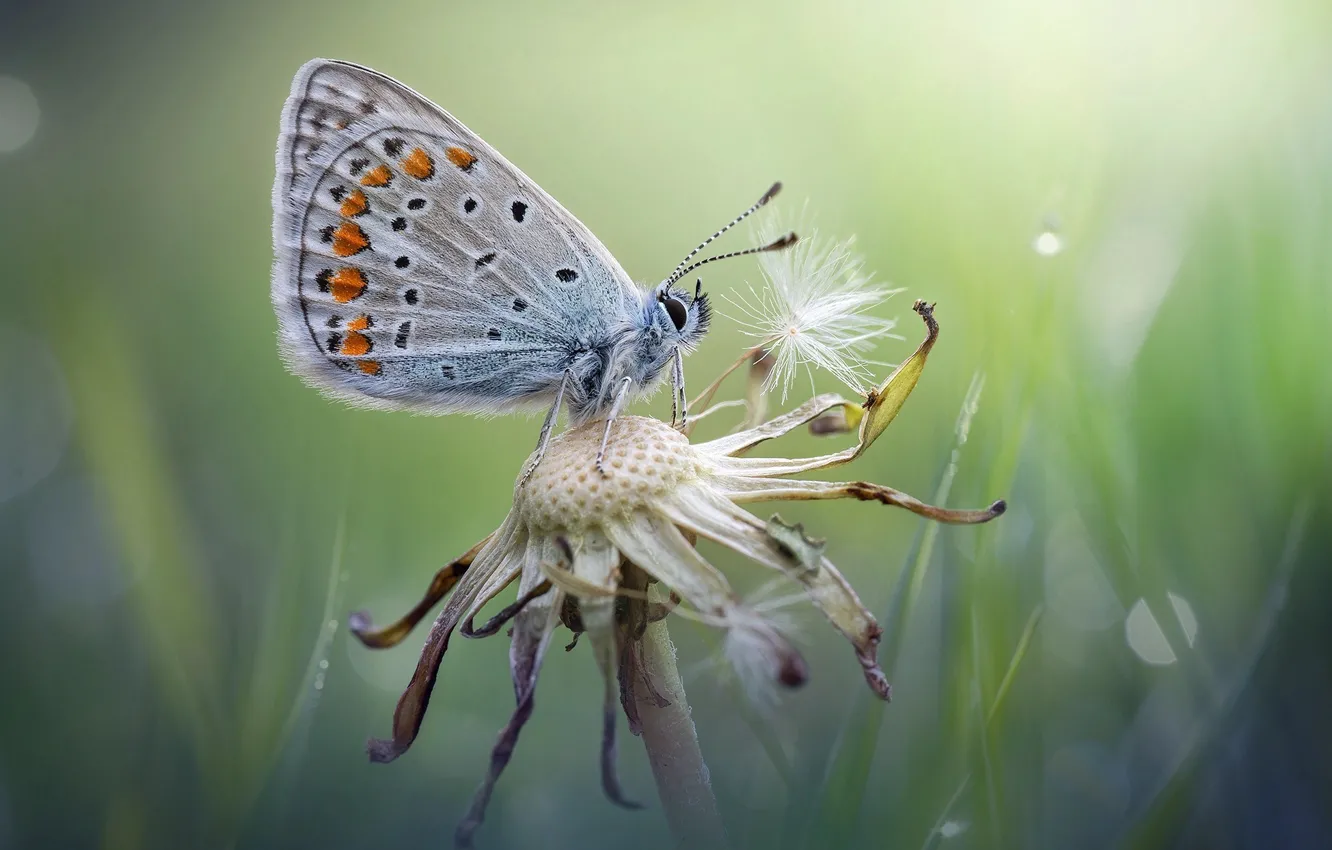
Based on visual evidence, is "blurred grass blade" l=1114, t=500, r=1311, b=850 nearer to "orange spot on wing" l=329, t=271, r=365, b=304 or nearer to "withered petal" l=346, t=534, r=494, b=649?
"withered petal" l=346, t=534, r=494, b=649

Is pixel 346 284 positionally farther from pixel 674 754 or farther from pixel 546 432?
pixel 674 754

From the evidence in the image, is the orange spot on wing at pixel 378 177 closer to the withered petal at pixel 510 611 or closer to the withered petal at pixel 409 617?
the withered petal at pixel 409 617

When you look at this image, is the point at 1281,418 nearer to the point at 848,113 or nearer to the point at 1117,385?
the point at 1117,385

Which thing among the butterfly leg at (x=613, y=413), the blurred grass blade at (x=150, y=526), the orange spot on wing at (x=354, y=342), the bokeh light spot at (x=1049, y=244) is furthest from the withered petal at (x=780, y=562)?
the blurred grass blade at (x=150, y=526)

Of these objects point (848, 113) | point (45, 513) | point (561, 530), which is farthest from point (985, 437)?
point (45, 513)

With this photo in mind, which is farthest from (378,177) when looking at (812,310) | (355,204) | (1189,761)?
(1189,761)
